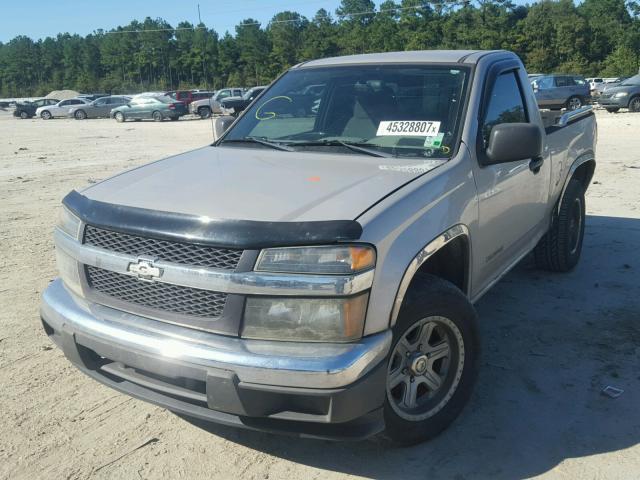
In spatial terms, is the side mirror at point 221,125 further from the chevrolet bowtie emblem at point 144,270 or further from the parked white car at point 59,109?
the parked white car at point 59,109

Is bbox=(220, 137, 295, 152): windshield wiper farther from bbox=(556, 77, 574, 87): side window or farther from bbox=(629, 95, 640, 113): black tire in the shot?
bbox=(556, 77, 574, 87): side window

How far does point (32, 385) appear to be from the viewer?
143 inches

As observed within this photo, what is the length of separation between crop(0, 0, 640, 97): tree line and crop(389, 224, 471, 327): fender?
3353 cm

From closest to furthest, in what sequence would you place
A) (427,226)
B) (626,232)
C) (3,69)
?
(427,226)
(626,232)
(3,69)

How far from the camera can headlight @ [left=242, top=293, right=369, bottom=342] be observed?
2.42 m

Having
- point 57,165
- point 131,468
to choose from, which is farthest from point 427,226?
point 57,165

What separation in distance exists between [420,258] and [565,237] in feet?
9.71

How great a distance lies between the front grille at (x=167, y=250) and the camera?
8.16 feet

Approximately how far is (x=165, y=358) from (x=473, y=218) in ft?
5.73

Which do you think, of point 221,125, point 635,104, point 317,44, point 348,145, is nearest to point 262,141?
point 348,145

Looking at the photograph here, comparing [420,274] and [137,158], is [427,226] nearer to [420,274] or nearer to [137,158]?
[420,274]

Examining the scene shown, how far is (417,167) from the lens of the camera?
315 cm

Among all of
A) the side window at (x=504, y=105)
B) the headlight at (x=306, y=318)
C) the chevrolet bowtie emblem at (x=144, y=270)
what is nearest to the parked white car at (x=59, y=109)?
the side window at (x=504, y=105)

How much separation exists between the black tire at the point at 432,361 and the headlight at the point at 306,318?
0.26 meters
